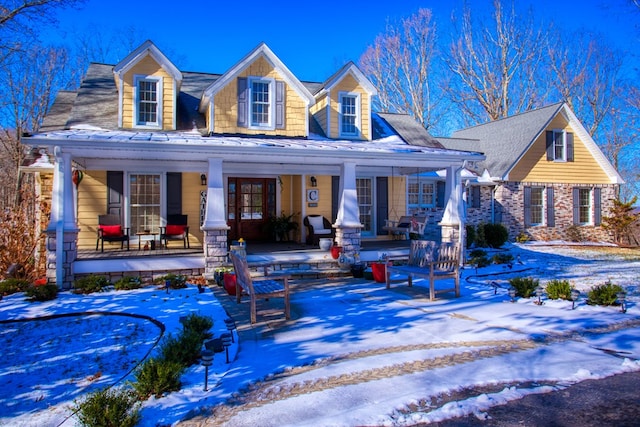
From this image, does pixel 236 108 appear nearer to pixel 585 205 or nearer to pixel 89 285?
pixel 89 285

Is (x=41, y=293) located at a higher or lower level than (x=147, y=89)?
lower

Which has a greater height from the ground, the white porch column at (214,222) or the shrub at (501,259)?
the white porch column at (214,222)

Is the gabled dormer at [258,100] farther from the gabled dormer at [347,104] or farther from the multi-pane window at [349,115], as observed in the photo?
the multi-pane window at [349,115]

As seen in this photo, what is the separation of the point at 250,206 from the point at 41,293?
7.13 metres

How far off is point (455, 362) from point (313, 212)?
9.76m

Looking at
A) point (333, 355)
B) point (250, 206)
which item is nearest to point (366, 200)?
point (250, 206)

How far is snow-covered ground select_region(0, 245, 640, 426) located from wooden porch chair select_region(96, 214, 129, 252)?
280cm

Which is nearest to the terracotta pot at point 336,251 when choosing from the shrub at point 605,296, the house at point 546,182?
the shrub at point 605,296

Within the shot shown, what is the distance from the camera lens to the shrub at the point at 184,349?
448 centimetres

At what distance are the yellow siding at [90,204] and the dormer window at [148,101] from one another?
1.96 metres

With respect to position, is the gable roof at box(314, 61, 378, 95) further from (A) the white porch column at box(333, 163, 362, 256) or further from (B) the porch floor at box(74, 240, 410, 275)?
(B) the porch floor at box(74, 240, 410, 275)

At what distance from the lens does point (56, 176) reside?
28.5ft

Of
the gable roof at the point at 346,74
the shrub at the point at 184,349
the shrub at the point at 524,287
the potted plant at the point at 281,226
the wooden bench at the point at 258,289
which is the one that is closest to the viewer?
the shrub at the point at 184,349

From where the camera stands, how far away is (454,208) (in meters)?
11.5
